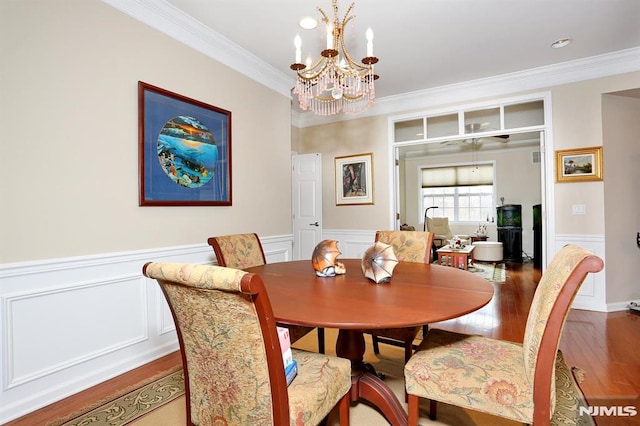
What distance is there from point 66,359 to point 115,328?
12.0 inches

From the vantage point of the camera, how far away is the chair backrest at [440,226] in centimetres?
781

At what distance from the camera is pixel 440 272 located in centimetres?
192

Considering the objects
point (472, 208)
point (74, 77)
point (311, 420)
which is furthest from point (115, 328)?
point (472, 208)

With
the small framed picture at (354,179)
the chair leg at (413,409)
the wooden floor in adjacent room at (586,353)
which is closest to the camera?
the chair leg at (413,409)

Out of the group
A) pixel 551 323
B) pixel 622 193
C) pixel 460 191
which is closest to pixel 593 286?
pixel 622 193

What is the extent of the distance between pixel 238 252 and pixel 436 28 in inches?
97.5

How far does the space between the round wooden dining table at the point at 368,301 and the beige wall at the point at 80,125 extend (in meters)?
1.06

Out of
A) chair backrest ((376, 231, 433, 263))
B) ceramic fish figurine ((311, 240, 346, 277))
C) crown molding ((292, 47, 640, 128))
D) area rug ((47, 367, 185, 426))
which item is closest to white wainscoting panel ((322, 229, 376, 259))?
crown molding ((292, 47, 640, 128))

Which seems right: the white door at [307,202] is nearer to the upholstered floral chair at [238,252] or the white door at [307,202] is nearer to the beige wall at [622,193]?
the upholstered floral chair at [238,252]

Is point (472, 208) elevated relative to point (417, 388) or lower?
elevated

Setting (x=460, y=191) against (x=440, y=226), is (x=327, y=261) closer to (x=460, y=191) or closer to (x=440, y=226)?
(x=440, y=226)

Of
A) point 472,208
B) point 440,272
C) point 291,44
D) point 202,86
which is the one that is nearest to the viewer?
point 440,272

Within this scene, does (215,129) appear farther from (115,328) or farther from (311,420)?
(311,420)

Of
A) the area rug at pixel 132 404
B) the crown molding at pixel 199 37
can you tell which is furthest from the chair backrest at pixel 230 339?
the crown molding at pixel 199 37
